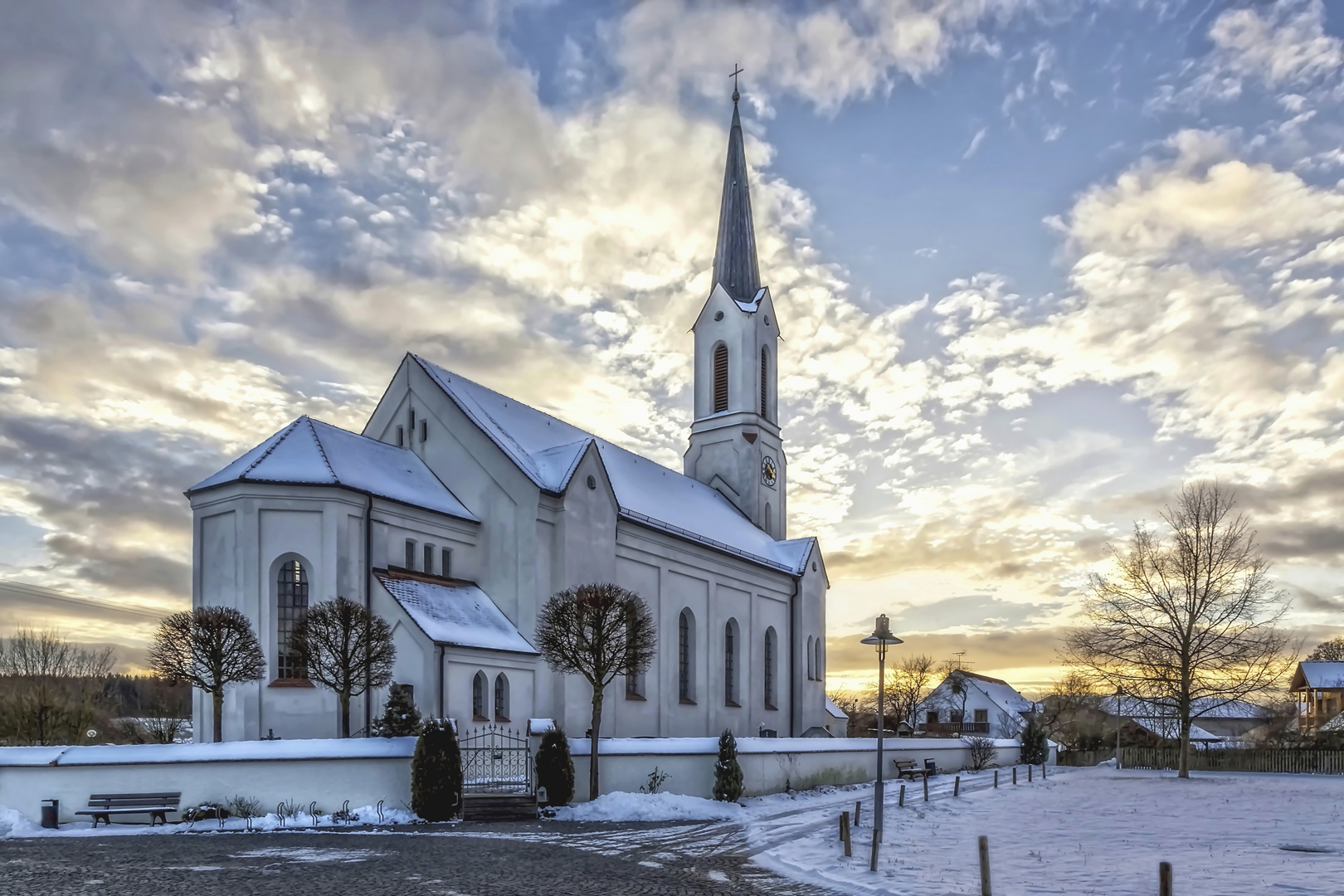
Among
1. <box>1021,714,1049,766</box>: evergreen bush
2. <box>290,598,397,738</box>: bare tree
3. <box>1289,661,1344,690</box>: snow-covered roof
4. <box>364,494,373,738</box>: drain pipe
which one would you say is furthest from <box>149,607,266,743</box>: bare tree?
<box>1289,661,1344,690</box>: snow-covered roof

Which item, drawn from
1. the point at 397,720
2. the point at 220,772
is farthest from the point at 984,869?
the point at 220,772

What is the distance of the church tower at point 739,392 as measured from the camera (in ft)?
181

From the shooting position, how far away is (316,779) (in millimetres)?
22984

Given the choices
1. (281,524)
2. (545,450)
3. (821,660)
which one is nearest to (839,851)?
(281,524)

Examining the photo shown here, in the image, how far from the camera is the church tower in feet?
181

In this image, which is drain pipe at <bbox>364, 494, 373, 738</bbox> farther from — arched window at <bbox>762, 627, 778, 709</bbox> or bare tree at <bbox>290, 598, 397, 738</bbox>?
arched window at <bbox>762, 627, 778, 709</bbox>

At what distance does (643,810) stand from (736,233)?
40.2 meters

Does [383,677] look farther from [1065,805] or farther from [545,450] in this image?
[1065,805]

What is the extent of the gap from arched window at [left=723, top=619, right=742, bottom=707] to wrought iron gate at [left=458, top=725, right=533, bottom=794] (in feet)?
63.0

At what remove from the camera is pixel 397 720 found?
2528 cm

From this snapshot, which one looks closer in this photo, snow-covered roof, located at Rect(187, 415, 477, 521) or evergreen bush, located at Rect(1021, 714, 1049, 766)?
snow-covered roof, located at Rect(187, 415, 477, 521)

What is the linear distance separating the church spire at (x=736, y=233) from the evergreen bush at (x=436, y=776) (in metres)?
37.3

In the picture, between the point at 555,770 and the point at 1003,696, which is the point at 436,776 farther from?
the point at 1003,696

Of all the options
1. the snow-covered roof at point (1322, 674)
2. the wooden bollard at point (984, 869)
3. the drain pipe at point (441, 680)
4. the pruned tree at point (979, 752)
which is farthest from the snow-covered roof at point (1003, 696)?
the wooden bollard at point (984, 869)
